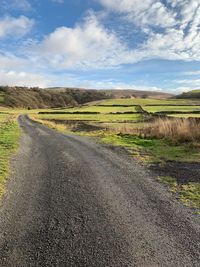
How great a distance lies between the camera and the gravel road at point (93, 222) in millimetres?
5148

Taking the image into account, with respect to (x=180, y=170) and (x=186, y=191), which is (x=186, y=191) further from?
(x=180, y=170)

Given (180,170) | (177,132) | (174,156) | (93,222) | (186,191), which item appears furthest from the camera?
(177,132)

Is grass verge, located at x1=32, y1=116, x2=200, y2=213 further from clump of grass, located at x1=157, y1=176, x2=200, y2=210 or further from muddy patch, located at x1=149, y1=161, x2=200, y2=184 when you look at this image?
muddy patch, located at x1=149, y1=161, x2=200, y2=184

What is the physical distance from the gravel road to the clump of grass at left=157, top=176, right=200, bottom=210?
1.04 feet

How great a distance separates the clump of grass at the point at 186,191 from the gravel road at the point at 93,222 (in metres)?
0.32

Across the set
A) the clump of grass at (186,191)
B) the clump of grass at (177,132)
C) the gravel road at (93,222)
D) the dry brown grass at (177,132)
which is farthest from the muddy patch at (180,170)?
the clump of grass at (177,132)

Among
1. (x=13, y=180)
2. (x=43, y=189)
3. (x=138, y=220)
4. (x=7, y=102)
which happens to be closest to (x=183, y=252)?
(x=138, y=220)

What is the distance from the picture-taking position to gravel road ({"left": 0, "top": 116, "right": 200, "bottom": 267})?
5.15m

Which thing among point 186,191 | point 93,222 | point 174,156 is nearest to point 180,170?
point 186,191

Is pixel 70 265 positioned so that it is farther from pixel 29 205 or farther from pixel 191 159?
pixel 191 159

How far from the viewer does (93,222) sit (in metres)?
6.59

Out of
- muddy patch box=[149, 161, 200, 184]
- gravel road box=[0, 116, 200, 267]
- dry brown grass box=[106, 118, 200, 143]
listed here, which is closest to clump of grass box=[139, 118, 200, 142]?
dry brown grass box=[106, 118, 200, 143]

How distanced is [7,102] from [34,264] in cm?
18222

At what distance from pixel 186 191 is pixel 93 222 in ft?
11.4
